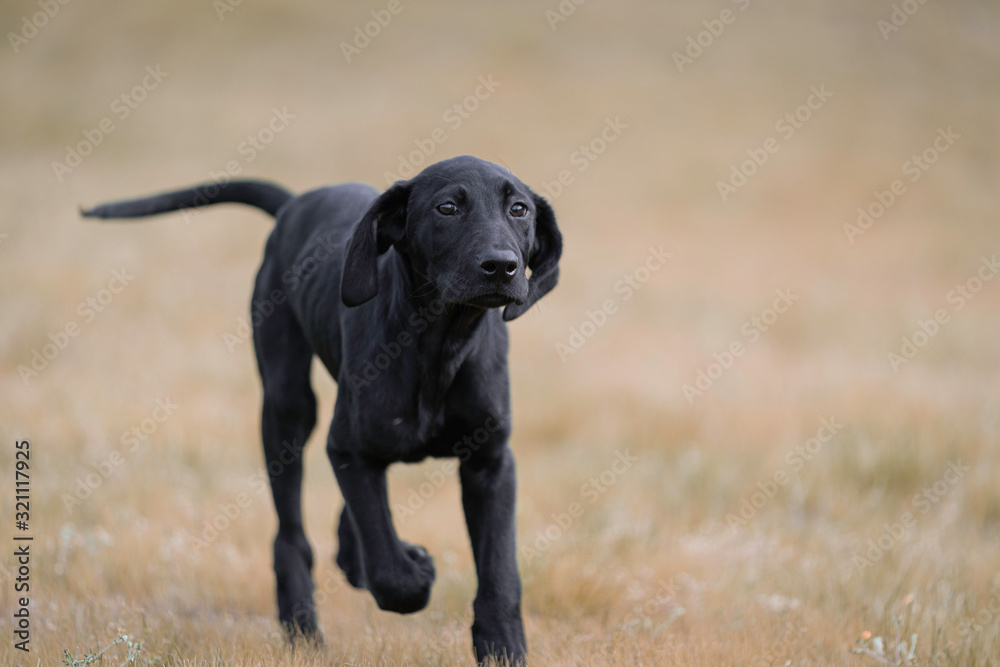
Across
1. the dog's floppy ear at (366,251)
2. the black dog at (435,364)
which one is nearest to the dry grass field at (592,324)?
the black dog at (435,364)

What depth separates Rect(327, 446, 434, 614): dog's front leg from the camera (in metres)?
3.10

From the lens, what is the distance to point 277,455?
4.16 m

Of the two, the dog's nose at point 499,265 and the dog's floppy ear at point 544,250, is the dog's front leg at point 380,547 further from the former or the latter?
the dog's nose at point 499,265

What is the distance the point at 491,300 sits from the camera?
2.77 metres

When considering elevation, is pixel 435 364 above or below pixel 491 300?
below

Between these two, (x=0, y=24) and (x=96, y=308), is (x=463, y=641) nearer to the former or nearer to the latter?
(x=96, y=308)

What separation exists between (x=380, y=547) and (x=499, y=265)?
106 cm

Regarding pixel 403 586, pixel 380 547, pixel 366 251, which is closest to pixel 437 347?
pixel 366 251

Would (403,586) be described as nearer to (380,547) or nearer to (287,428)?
(380,547)

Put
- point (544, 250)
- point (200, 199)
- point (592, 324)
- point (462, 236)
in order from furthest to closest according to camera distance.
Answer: point (592, 324) < point (200, 199) < point (544, 250) < point (462, 236)

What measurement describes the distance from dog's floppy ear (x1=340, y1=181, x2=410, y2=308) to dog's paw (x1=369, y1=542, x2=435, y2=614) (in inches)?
33.9

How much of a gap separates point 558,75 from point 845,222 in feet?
24.5

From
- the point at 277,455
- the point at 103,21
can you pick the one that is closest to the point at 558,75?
the point at 103,21

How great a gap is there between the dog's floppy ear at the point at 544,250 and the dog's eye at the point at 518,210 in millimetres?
143
